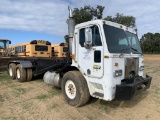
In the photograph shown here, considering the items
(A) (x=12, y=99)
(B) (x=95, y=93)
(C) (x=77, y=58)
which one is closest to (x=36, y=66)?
(A) (x=12, y=99)

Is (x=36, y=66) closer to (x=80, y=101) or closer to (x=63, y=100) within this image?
(x=63, y=100)

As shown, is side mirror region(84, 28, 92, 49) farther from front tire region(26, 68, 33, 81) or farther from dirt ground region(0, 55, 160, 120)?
front tire region(26, 68, 33, 81)

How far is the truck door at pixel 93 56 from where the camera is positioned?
5250 mm

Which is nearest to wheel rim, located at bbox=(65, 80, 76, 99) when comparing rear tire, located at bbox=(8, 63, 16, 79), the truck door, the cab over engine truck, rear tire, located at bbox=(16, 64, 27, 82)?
the cab over engine truck

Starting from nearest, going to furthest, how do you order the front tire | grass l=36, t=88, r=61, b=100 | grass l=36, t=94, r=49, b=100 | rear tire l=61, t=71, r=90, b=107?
rear tire l=61, t=71, r=90, b=107 → grass l=36, t=94, r=49, b=100 → grass l=36, t=88, r=61, b=100 → the front tire

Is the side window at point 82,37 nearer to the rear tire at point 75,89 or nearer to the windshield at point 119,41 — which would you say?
the windshield at point 119,41

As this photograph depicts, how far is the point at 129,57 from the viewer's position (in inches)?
223

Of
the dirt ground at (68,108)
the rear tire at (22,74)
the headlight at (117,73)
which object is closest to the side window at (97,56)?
the headlight at (117,73)

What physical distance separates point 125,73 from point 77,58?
1.55m

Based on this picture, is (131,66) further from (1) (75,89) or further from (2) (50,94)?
(2) (50,94)

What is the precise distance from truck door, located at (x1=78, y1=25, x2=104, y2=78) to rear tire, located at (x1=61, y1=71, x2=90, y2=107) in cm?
31

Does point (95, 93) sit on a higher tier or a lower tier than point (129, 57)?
lower

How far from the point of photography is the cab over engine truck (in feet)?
16.6

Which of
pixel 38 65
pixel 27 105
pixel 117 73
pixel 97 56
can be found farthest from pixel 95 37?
pixel 38 65
